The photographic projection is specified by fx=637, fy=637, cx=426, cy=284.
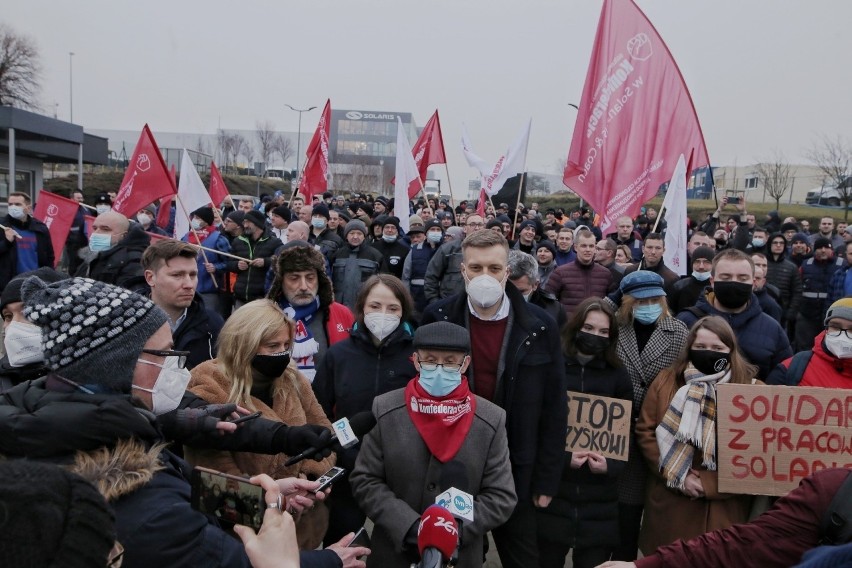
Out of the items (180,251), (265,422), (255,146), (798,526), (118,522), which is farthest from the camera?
(255,146)

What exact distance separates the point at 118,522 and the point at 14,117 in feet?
101

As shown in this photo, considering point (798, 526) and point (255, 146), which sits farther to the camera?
point (255, 146)

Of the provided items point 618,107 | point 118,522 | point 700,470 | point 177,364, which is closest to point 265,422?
point 177,364

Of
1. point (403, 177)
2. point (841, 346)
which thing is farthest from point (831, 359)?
point (403, 177)

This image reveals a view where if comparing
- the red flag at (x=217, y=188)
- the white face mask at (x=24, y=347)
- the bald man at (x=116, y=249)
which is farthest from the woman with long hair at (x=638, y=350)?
the red flag at (x=217, y=188)

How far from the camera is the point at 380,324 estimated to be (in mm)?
3734

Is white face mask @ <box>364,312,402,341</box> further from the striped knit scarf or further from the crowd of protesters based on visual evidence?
the striped knit scarf

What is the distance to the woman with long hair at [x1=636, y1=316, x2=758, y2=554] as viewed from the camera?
3.46m

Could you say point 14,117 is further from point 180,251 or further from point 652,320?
point 652,320

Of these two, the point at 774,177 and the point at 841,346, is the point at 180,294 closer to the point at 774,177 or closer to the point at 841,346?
the point at 841,346

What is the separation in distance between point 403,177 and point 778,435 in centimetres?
890

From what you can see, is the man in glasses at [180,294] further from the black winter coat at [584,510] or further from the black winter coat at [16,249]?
the black winter coat at [16,249]

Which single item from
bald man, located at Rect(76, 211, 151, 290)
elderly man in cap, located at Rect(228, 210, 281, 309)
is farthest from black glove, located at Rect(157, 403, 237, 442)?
elderly man in cap, located at Rect(228, 210, 281, 309)

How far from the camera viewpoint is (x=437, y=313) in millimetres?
3646
